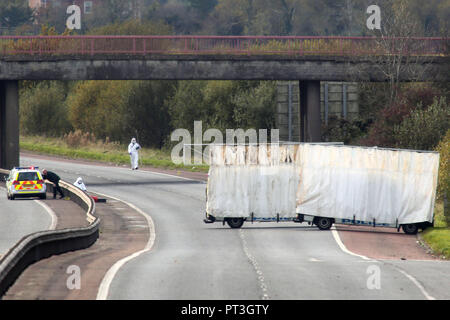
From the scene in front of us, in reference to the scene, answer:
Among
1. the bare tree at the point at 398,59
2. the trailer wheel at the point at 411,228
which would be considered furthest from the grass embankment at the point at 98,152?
the trailer wheel at the point at 411,228

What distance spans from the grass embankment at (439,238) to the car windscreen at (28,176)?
2063 cm

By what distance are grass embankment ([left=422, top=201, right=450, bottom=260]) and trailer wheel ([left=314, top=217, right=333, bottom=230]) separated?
363 centimetres

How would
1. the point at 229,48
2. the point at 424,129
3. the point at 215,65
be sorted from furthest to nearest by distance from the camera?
the point at 229,48, the point at 215,65, the point at 424,129

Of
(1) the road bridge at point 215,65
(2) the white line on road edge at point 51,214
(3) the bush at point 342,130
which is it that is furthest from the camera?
(3) the bush at point 342,130

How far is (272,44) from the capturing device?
2244 inches

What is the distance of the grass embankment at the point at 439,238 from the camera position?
28812mm

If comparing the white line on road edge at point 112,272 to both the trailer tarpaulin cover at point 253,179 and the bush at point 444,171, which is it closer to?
the trailer tarpaulin cover at point 253,179

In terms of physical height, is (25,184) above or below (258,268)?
above

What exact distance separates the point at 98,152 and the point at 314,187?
39.3 meters

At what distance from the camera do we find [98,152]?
70000 millimetres

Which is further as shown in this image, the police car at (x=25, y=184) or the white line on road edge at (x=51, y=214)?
the police car at (x=25, y=184)

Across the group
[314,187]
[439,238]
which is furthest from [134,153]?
[439,238]

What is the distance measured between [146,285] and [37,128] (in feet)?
233

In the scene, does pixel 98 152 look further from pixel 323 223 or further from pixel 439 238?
pixel 439 238
